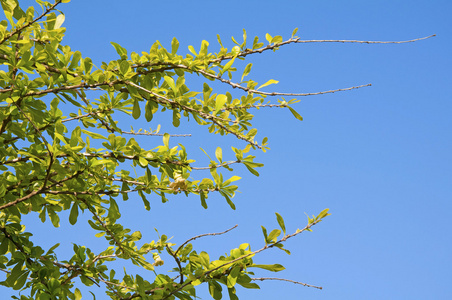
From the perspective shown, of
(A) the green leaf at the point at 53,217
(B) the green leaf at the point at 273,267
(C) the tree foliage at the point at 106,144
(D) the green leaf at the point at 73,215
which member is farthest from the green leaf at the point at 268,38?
(A) the green leaf at the point at 53,217

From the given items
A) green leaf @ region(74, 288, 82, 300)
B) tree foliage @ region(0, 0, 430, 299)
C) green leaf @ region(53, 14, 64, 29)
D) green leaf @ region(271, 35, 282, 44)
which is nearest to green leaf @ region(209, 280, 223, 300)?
tree foliage @ region(0, 0, 430, 299)

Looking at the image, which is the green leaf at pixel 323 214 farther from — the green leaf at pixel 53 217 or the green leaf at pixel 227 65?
the green leaf at pixel 53 217

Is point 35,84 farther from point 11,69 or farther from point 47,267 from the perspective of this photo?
point 47,267

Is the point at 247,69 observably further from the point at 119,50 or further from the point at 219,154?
the point at 119,50

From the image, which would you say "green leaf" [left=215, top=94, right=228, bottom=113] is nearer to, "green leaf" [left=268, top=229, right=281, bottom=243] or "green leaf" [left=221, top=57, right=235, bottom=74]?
"green leaf" [left=221, top=57, right=235, bottom=74]

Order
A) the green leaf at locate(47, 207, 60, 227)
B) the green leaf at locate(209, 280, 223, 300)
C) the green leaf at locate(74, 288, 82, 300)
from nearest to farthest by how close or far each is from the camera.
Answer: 1. the green leaf at locate(209, 280, 223, 300)
2. the green leaf at locate(74, 288, 82, 300)
3. the green leaf at locate(47, 207, 60, 227)

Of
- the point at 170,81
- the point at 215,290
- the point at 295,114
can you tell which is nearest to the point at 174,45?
the point at 170,81

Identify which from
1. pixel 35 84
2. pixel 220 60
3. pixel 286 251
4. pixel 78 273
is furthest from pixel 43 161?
pixel 286 251

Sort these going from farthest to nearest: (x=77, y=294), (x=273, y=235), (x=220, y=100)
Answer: (x=77, y=294)
(x=220, y=100)
(x=273, y=235)

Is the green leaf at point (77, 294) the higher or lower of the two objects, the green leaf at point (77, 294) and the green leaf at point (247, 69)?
the lower

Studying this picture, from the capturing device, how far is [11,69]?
3.00m

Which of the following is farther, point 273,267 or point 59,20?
point 59,20

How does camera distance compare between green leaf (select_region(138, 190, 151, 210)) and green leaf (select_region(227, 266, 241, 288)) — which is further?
green leaf (select_region(138, 190, 151, 210))

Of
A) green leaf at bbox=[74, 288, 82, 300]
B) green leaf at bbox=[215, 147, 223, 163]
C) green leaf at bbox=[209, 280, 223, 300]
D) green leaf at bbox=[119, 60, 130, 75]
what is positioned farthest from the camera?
green leaf at bbox=[74, 288, 82, 300]
